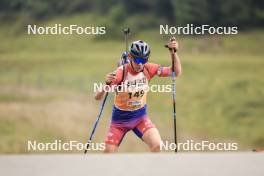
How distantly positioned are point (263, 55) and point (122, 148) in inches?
57.0

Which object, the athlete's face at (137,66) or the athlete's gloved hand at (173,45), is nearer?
the athlete's face at (137,66)

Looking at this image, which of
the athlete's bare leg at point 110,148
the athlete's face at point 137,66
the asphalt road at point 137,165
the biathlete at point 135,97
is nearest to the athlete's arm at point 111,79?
the biathlete at point 135,97

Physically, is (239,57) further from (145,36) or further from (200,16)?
(145,36)

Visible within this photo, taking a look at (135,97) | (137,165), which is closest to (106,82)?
(135,97)

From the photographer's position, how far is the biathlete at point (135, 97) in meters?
3.98

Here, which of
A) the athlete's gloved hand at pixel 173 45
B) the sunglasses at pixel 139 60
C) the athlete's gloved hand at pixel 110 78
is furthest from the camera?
the athlete's gloved hand at pixel 173 45

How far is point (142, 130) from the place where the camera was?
4129mm

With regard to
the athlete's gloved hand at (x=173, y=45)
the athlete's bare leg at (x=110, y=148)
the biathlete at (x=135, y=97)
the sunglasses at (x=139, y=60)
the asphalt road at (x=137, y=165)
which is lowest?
the athlete's bare leg at (x=110, y=148)

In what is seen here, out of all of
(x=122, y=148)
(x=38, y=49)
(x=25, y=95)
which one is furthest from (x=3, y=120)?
(x=122, y=148)

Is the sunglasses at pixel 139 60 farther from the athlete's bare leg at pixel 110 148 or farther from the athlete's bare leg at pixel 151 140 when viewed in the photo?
the athlete's bare leg at pixel 110 148

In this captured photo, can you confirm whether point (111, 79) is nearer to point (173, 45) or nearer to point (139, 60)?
point (139, 60)

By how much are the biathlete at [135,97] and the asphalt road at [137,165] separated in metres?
1.36

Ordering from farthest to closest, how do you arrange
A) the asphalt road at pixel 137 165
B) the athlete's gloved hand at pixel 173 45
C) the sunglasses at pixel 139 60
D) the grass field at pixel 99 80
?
the grass field at pixel 99 80, the athlete's gloved hand at pixel 173 45, the sunglasses at pixel 139 60, the asphalt road at pixel 137 165

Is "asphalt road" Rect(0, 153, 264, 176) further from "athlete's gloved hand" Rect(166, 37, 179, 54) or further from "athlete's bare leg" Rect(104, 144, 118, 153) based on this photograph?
"athlete's gloved hand" Rect(166, 37, 179, 54)
